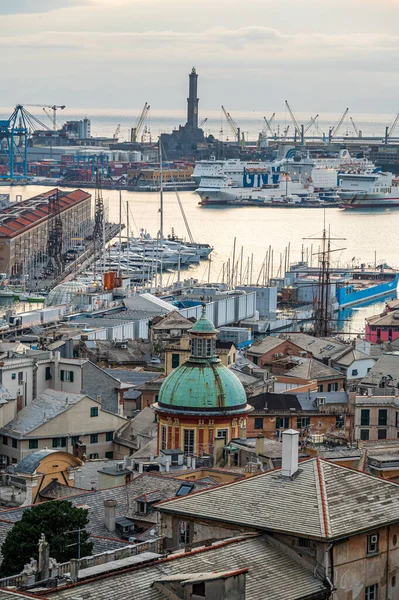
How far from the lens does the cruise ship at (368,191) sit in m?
144

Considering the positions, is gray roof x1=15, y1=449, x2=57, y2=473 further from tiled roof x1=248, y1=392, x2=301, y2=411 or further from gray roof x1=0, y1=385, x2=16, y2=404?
tiled roof x1=248, y1=392, x2=301, y2=411

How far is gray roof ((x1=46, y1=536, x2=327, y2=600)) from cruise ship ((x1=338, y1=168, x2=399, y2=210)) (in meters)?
132

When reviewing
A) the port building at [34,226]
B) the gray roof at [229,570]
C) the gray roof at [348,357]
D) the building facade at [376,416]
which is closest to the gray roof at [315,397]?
the building facade at [376,416]

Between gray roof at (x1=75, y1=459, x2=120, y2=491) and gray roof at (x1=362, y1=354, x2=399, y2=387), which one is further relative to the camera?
gray roof at (x1=362, y1=354, x2=399, y2=387)

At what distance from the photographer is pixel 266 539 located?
39.0 ft

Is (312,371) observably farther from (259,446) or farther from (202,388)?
(259,446)

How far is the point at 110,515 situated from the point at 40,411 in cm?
1008

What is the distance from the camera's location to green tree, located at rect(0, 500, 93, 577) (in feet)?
47.7

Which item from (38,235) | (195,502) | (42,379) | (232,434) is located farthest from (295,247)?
(195,502)

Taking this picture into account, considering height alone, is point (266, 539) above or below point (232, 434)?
above

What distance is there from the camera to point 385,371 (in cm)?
3106

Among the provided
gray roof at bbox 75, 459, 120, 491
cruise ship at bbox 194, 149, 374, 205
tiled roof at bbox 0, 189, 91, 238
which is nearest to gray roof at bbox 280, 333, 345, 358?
gray roof at bbox 75, 459, 120, 491

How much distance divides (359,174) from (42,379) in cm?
12264

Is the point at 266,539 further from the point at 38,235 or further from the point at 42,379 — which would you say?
the point at 38,235
